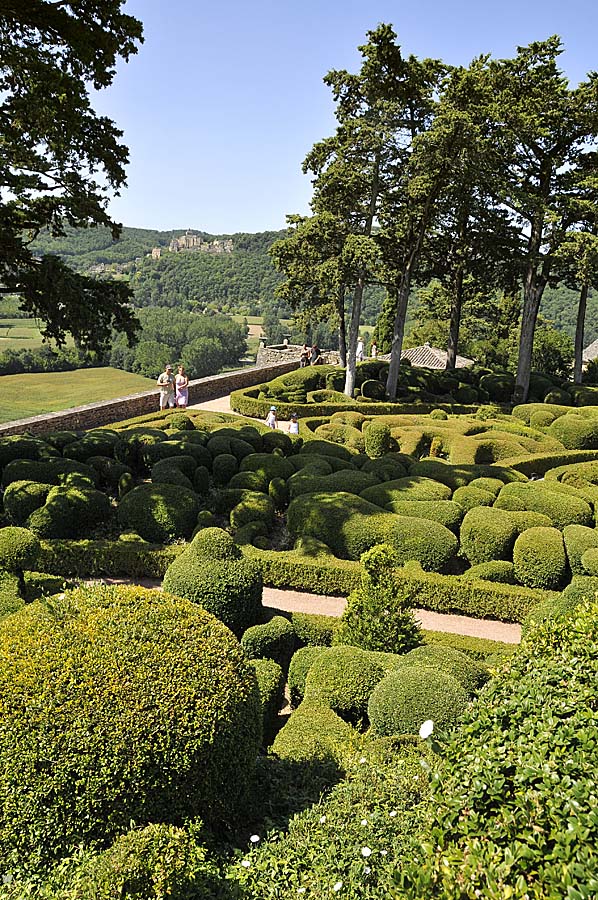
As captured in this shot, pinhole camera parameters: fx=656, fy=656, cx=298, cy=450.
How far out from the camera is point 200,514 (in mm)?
10578

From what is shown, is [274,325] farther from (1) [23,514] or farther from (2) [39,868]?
(2) [39,868]

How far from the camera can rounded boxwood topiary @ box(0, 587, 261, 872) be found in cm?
358

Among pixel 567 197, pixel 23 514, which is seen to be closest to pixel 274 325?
pixel 567 197

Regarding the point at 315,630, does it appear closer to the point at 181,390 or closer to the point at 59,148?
the point at 59,148

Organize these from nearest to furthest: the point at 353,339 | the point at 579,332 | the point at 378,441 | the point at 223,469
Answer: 1. the point at 223,469
2. the point at 378,441
3. the point at 353,339
4. the point at 579,332

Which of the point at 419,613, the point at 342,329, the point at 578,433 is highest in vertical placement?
the point at 342,329

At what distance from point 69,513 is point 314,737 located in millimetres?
6019

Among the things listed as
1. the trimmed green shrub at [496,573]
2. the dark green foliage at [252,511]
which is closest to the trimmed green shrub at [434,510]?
the trimmed green shrub at [496,573]

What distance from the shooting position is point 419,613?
9.28 meters

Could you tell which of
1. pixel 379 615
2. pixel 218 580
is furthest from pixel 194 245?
pixel 379 615

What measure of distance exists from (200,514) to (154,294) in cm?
10985

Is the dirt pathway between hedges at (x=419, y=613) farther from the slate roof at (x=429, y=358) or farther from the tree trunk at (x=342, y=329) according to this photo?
the slate roof at (x=429, y=358)

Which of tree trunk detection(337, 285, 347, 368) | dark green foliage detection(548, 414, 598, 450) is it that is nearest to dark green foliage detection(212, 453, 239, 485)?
dark green foliage detection(548, 414, 598, 450)

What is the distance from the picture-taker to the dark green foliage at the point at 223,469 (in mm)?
12242
